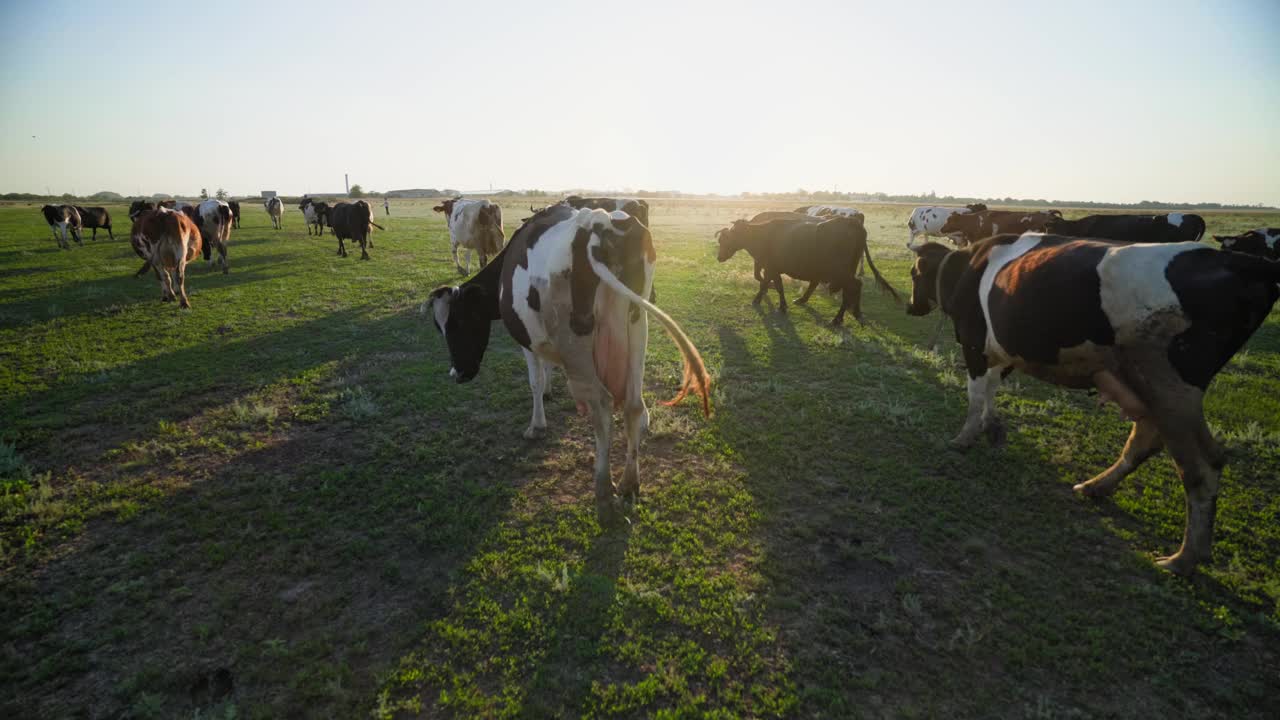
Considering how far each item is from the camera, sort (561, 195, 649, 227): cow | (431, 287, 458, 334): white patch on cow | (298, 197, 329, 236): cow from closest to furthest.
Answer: (431, 287, 458, 334): white patch on cow < (561, 195, 649, 227): cow < (298, 197, 329, 236): cow

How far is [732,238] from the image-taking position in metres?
14.4

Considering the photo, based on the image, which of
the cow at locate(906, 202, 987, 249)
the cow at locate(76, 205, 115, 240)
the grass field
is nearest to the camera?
the grass field

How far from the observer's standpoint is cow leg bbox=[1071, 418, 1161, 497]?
4.93 m

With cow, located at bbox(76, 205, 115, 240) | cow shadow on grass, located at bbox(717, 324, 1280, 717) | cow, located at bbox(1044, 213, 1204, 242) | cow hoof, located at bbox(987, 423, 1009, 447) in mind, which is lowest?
cow shadow on grass, located at bbox(717, 324, 1280, 717)

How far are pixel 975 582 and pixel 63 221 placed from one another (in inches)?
1415

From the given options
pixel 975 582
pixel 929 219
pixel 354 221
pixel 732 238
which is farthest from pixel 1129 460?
pixel 929 219

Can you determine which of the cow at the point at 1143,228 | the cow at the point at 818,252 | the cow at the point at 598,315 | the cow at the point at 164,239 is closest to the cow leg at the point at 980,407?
the cow at the point at 598,315

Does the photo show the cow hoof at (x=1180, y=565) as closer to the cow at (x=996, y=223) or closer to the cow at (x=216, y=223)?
the cow at (x=996, y=223)

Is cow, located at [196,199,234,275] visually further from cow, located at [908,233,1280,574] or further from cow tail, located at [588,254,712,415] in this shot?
cow, located at [908,233,1280,574]

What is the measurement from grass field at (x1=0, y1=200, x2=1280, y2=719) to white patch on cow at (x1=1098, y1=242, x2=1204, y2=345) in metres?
1.93

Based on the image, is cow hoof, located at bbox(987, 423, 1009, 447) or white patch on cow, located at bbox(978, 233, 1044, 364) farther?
cow hoof, located at bbox(987, 423, 1009, 447)

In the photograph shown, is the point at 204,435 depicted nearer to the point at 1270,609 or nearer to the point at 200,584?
the point at 200,584

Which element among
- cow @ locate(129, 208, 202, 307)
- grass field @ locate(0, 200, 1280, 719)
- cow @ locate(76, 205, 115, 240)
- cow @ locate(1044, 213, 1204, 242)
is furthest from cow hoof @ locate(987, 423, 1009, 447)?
cow @ locate(76, 205, 115, 240)

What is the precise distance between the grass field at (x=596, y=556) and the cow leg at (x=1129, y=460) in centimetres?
16
